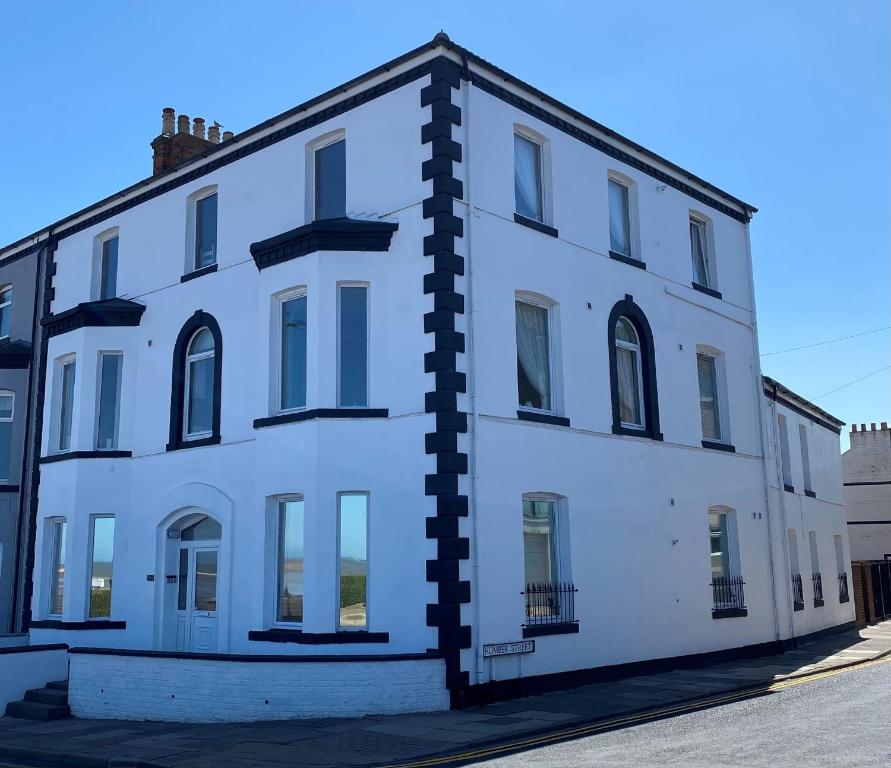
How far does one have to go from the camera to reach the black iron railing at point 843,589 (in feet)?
91.0

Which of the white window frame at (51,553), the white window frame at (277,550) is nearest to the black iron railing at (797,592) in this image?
the white window frame at (277,550)

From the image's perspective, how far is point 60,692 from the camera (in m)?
15.9

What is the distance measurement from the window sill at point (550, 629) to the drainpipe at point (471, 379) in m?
1.21

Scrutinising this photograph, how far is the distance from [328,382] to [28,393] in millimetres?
10845

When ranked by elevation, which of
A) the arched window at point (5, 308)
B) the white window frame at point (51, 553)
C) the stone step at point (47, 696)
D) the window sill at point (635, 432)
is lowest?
the stone step at point (47, 696)

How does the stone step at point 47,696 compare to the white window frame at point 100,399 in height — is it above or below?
below

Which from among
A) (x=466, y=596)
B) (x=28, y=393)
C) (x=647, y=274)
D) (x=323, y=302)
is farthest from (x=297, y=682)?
(x=28, y=393)

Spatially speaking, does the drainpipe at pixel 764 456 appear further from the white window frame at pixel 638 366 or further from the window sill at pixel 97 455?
the window sill at pixel 97 455

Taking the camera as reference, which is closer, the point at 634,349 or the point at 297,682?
the point at 297,682

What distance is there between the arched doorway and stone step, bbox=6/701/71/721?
2922 mm

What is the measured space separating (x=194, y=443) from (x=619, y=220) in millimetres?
9776

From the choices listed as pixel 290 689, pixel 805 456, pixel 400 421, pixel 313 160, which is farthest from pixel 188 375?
pixel 805 456

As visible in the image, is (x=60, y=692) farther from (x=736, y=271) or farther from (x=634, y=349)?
(x=736, y=271)

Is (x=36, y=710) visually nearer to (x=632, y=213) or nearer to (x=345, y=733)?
(x=345, y=733)
